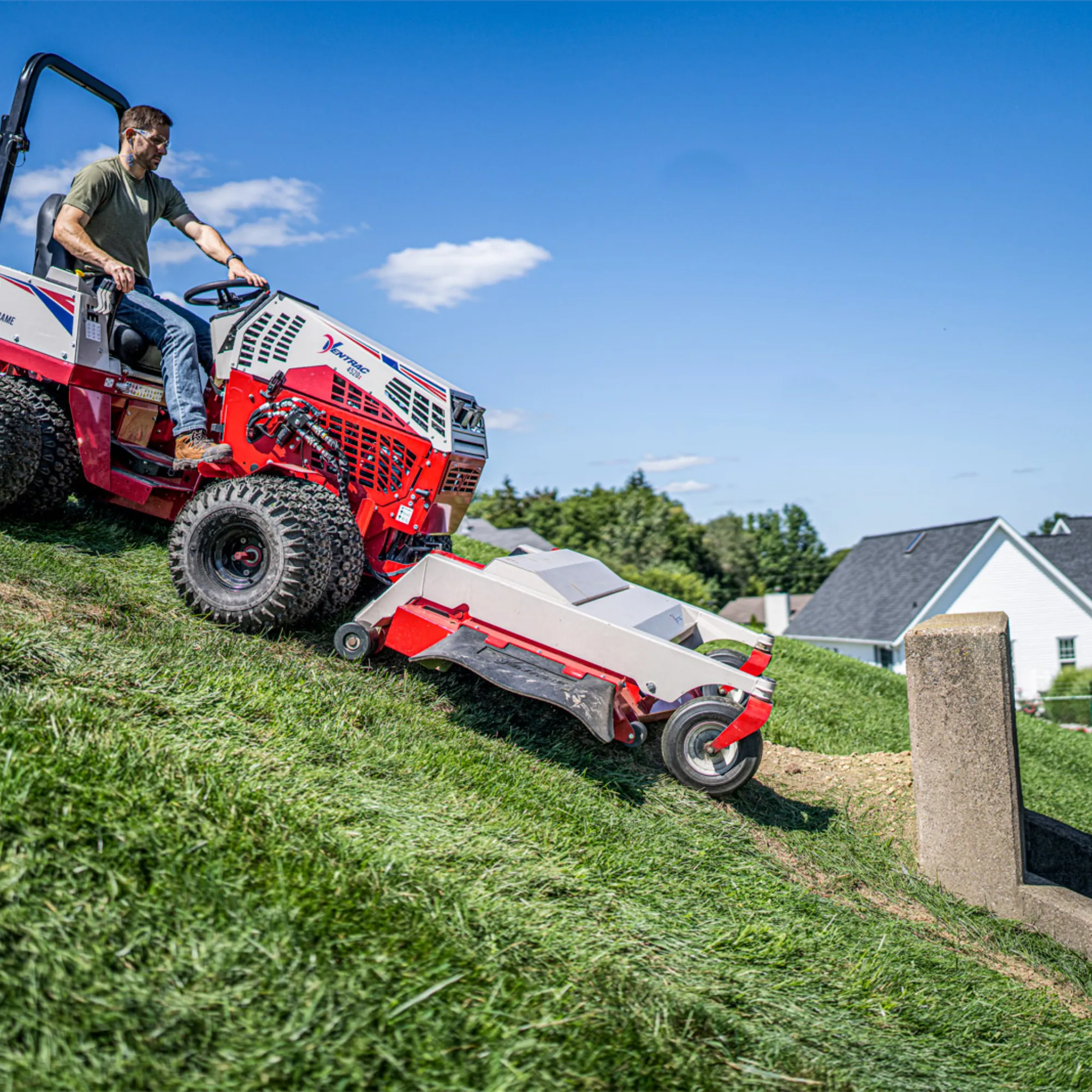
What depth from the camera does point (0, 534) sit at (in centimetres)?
537

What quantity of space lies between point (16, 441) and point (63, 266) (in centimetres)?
122

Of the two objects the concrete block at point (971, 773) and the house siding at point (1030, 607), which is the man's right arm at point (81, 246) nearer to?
the concrete block at point (971, 773)

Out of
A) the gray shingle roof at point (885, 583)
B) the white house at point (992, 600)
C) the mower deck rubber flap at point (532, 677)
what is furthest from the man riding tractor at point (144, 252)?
the gray shingle roof at point (885, 583)

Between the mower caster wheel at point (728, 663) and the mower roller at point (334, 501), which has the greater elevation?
the mower roller at point (334, 501)

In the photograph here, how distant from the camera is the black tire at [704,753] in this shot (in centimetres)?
428

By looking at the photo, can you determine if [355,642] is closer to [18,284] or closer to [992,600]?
[18,284]

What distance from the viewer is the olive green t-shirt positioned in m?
5.31

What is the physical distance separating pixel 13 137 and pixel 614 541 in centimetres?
4436

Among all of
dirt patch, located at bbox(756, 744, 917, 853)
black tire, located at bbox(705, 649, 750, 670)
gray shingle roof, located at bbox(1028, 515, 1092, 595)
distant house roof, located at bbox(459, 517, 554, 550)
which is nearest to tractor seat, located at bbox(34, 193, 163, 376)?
black tire, located at bbox(705, 649, 750, 670)

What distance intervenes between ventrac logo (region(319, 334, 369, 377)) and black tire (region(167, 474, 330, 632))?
2.18ft

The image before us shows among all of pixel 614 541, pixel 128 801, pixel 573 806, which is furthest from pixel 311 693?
pixel 614 541

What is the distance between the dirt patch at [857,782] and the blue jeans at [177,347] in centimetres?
380

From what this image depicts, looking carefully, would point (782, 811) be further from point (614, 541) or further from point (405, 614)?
point (614, 541)

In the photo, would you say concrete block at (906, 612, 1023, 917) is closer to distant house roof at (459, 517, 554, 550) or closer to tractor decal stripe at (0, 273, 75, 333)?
tractor decal stripe at (0, 273, 75, 333)
